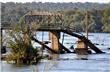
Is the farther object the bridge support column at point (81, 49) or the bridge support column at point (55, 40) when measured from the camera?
the bridge support column at point (81, 49)

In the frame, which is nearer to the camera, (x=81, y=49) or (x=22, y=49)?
(x=22, y=49)

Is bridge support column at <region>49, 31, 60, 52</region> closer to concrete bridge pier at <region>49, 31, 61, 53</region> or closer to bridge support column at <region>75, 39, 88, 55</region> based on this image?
concrete bridge pier at <region>49, 31, 61, 53</region>

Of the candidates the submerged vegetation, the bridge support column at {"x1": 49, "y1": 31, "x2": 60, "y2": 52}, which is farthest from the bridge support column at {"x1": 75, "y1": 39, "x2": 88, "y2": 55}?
the submerged vegetation

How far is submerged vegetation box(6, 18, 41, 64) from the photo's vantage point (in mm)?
33469

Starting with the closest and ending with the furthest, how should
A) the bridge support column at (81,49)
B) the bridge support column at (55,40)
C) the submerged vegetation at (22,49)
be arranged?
the submerged vegetation at (22,49) → the bridge support column at (55,40) → the bridge support column at (81,49)

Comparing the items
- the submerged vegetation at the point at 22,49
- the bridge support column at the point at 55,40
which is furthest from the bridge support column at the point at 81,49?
the submerged vegetation at the point at 22,49

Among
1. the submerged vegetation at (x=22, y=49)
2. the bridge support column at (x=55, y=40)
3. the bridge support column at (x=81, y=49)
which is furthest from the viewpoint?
the bridge support column at (x=81, y=49)

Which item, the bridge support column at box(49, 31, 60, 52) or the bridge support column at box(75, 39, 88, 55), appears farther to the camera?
the bridge support column at box(75, 39, 88, 55)

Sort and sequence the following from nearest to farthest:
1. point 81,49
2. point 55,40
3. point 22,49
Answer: point 22,49
point 55,40
point 81,49

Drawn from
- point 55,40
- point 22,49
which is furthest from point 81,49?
point 22,49

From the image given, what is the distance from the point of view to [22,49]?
3388 cm

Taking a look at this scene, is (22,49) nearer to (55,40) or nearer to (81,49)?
(55,40)

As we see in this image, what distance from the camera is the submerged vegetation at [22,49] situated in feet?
110

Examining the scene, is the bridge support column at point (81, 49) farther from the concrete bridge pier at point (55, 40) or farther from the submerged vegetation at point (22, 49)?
the submerged vegetation at point (22, 49)
